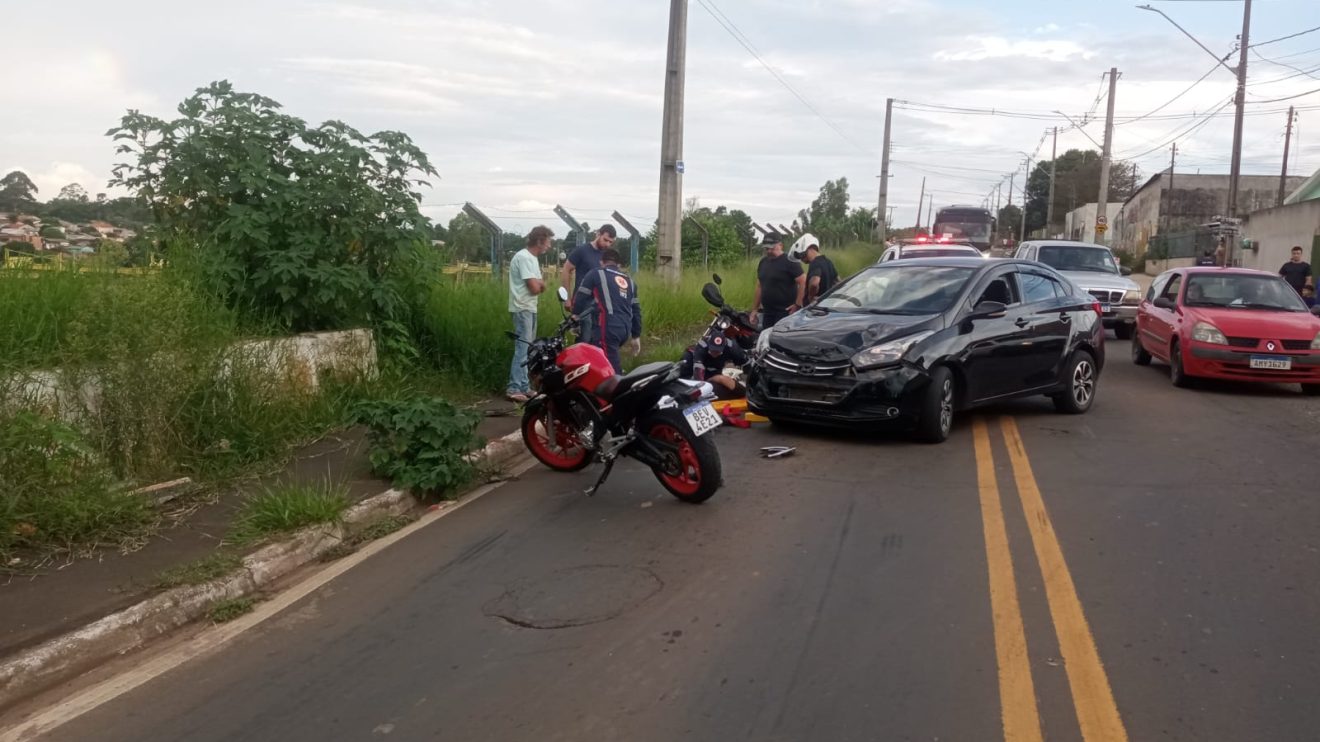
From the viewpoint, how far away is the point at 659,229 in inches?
727

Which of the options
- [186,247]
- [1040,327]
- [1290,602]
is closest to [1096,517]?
[1290,602]

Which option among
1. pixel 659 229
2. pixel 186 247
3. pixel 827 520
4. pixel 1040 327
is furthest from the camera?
pixel 659 229

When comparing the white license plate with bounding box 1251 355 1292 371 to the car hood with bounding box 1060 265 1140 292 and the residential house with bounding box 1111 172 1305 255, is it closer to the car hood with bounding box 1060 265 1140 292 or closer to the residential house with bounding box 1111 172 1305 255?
the car hood with bounding box 1060 265 1140 292

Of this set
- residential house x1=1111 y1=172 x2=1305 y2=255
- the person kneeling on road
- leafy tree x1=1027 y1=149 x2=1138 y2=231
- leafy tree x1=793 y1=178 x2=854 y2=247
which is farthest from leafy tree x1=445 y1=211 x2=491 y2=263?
leafy tree x1=1027 y1=149 x2=1138 y2=231

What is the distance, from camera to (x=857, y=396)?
884 cm

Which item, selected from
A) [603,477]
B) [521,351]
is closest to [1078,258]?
[521,351]

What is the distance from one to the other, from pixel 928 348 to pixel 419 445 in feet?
13.9

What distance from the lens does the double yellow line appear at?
155 inches

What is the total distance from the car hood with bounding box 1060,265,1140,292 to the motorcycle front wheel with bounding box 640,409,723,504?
43.2 feet

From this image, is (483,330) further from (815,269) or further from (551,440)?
(815,269)

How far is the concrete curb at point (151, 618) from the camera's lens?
4.54 metres

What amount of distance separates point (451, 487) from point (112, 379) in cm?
229

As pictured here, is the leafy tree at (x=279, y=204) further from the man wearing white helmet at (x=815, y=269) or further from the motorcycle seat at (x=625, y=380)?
the man wearing white helmet at (x=815, y=269)

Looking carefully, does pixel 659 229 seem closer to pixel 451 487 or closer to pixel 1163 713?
pixel 451 487
